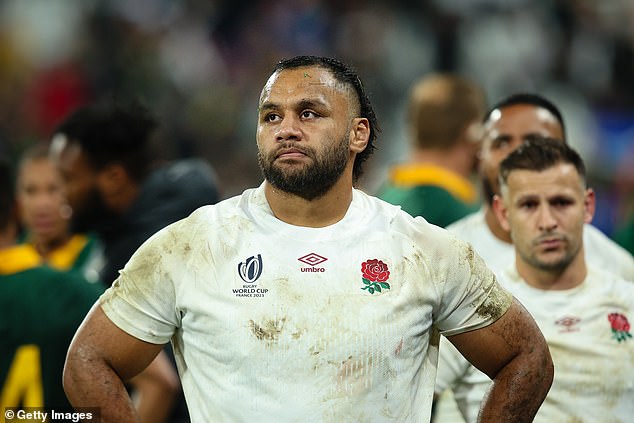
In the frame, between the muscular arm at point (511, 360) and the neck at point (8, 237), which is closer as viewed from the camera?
the muscular arm at point (511, 360)

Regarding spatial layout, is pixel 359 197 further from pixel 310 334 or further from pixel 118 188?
pixel 118 188

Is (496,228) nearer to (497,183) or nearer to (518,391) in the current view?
(497,183)

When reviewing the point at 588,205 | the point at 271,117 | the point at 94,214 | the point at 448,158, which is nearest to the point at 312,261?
the point at 271,117

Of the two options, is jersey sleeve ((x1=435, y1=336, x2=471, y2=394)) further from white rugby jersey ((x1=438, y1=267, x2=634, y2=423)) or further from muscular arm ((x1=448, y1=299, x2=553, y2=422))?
muscular arm ((x1=448, y1=299, x2=553, y2=422))

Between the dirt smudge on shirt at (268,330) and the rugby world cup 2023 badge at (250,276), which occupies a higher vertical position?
the rugby world cup 2023 badge at (250,276)

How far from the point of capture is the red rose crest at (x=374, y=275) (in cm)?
327

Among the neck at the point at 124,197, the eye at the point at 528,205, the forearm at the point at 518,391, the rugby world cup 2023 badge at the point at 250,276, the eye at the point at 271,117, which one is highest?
the eye at the point at 271,117

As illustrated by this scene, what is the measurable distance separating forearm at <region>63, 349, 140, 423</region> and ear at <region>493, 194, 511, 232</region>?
1695 mm

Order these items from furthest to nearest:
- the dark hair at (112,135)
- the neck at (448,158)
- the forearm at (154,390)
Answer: the neck at (448,158) → the dark hair at (112,135) → the forearm at (154,390)

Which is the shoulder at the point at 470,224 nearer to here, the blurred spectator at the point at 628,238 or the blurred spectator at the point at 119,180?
the blurred spectator at the point at 119,180

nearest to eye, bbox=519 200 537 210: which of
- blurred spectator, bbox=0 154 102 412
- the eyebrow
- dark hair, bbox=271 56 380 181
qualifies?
dark hair, bbox=271 56 380 181

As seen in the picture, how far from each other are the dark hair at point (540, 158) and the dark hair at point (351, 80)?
795 mm

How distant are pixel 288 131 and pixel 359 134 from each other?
295mm

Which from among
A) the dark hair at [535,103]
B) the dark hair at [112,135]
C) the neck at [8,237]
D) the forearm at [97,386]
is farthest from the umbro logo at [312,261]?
the dark hair at [112,135]
